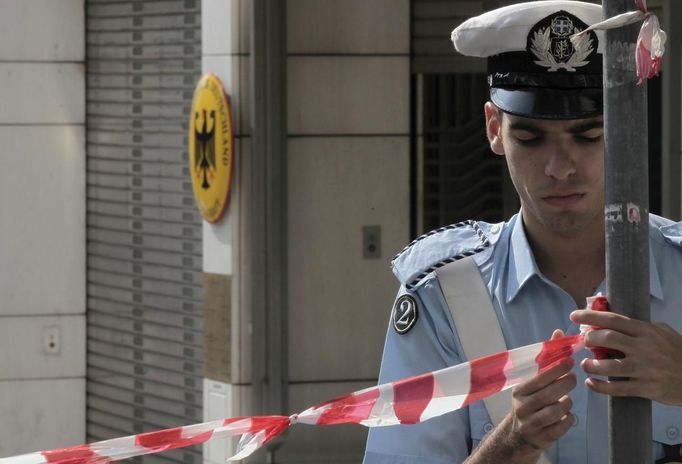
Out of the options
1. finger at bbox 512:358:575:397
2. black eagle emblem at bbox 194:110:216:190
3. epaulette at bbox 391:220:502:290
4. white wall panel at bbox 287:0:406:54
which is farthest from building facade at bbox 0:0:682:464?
finger at bbox 512:358:575:397

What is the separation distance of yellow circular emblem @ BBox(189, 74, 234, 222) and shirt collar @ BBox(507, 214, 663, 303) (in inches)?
216

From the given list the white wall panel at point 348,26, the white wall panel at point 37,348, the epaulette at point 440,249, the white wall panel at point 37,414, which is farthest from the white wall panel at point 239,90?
the epaulette at point 440,249

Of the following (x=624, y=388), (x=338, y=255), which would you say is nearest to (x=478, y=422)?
(x=624, y=388)

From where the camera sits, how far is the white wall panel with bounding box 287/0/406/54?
8250 millimetres

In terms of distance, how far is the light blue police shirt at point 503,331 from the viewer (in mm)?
2680

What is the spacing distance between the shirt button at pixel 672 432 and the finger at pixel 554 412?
0.35 m

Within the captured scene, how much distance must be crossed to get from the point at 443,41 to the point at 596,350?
6.34 meters

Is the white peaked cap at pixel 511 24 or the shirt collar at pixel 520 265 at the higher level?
the white peaked cap at pixel 511 24

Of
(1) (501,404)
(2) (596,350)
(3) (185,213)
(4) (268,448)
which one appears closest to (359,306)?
(4) (268,448)

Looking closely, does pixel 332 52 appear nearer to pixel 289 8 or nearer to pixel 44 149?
pixel 289 8

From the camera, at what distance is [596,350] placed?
7.28ft

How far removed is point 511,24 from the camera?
283 cm

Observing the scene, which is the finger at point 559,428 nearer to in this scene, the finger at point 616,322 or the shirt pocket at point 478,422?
the finger at point 616,322

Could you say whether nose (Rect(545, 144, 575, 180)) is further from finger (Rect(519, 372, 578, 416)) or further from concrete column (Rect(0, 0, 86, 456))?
concrete column (Rect(0, 0, 86, 456))
